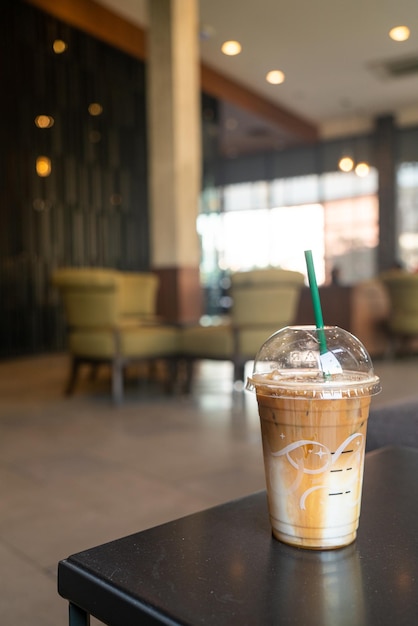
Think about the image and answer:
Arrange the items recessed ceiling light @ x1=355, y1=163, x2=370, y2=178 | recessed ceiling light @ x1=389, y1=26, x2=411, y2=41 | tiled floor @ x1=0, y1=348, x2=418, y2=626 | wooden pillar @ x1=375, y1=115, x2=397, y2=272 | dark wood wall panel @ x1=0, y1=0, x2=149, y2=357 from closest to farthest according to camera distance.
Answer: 1. tiled floor @ x1=0, y1=348, x2=418, y2=626
2. recessed ceiling light @ x1=389, y1=26, x2=411, y2=41
3. dark wood wall panel @ x1=0, y1=0, x2=149, y2=357
4. recessed ceiling light @ x1=355, y1=163, x2=370, y2=178
5. wooden pillar @ x1=375, y1=115, x2=397, y2=272

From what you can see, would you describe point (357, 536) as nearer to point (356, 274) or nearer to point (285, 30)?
point (285, 30)

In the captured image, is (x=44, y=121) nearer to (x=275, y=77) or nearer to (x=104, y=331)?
(x=275, y=77)

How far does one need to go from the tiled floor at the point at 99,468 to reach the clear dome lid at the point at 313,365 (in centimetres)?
66

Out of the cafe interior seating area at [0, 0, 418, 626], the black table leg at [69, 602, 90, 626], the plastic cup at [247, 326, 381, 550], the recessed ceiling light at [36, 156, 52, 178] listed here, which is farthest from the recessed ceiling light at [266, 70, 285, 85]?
the black table leg at [69, 602, 90, 626]

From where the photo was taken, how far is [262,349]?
89 centimetres

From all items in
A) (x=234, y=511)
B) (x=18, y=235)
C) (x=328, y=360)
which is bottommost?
(x=234, y=511)

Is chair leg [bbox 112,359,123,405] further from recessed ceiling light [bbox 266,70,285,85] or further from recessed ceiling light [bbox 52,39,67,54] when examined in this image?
recessed ceiling light [bbox 266,70,285,85]

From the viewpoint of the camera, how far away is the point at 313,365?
829 millimetres

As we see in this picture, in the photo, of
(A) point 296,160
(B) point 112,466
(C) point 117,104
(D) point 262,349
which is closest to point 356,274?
→ (A) point 296,160

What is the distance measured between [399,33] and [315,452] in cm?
521

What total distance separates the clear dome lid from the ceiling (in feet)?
12.5

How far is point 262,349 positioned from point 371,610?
14.4 inches

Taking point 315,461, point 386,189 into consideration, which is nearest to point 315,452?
point 315,461

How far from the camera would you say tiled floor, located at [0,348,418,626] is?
1978 millimetres
